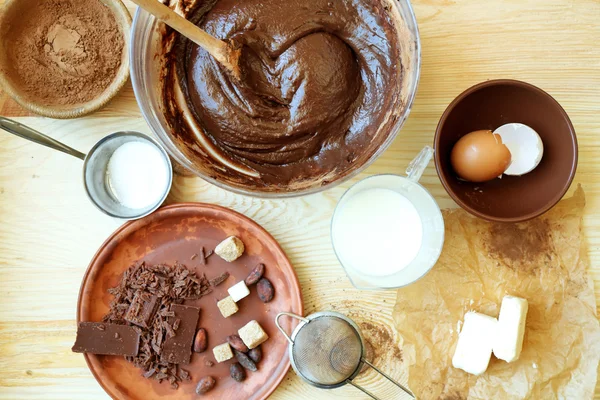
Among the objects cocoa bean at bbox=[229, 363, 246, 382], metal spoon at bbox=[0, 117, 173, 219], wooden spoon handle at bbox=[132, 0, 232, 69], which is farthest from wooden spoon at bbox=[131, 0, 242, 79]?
cocoa bean at bbox=[229, 363, 246, 382]

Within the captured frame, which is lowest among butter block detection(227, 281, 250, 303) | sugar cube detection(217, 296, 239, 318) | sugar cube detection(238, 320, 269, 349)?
sugar cube detection(238, 320, 269, 349)

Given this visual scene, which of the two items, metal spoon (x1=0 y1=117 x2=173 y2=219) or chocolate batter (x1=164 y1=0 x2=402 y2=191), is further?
metal spoon (x1=0 y1=117 x2=173 y2=219)

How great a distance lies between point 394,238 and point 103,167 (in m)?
0.99

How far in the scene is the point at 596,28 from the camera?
1.61m

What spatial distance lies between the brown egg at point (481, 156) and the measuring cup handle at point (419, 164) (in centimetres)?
12

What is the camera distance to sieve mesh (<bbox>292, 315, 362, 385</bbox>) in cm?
156

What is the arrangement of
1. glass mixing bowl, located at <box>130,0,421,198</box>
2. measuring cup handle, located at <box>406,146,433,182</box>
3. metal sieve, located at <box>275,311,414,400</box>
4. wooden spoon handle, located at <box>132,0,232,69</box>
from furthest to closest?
metal sieve, located at <box>275,311,414,400</box> → measuring cup handle, located at <box>406,146,433,182</box> → glass mixing bowl, located at <box>130,0,421,198</box> → wooden spoon handle, located at <box>132,0,232,69</box>

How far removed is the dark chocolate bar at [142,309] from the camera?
1.63m

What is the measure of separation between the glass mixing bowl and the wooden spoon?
179 mm

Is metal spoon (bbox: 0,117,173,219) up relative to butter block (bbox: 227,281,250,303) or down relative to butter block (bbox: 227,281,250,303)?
up

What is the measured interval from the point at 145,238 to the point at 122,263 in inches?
4.5

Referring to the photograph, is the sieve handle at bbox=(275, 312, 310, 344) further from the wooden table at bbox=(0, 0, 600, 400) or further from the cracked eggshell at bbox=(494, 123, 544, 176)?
the cracked eggshell at bbox=(494, 123, 544, 176)

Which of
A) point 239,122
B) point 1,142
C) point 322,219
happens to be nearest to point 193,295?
point 322,219

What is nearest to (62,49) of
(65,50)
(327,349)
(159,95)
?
(65,50)
